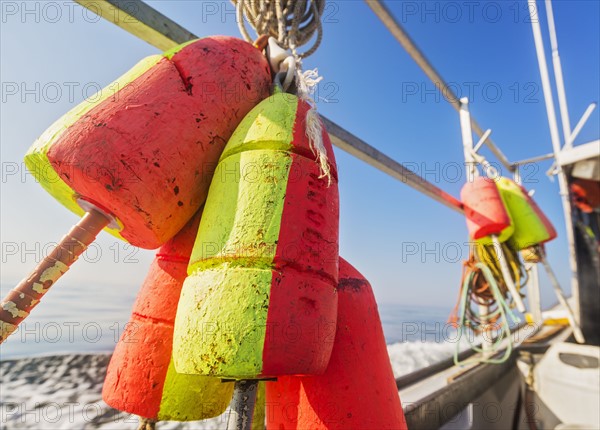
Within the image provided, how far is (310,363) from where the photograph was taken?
457 millimetres

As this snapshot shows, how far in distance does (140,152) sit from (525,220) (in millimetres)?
3032

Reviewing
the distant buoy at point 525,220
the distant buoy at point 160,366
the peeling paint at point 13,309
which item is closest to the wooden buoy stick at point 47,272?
the peeling paint at point 13,309

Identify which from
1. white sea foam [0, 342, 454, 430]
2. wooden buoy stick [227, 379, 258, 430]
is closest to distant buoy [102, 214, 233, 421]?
wooden buoy stick [227, 379, 258, 430]

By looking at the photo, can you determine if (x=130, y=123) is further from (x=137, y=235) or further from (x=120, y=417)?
(x=120, y=417)

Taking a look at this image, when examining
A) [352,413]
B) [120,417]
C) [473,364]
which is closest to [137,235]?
[352,413]

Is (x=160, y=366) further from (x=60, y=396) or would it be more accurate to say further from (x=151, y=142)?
(x=60, y=396)

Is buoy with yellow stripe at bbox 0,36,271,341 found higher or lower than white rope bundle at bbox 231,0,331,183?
lower

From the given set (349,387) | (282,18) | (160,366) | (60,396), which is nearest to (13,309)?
(160,366)

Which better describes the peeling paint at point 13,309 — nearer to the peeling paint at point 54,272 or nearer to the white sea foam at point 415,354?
the peeling paint at point 54,272

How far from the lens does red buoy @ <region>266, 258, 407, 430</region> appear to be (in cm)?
53

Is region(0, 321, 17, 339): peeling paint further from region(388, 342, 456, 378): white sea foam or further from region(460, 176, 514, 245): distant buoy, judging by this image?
region(388, 342, 456, 378): white sea foam

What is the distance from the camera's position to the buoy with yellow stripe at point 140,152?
0.48 meters

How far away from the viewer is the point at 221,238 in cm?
47

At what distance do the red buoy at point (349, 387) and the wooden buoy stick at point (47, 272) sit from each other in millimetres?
406
